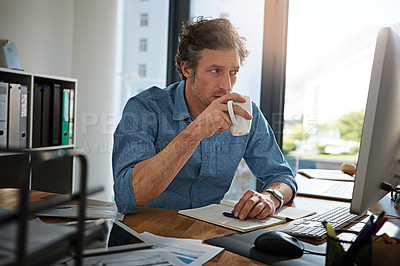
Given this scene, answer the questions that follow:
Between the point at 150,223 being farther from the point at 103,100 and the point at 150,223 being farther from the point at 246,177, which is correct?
the point at 103,100

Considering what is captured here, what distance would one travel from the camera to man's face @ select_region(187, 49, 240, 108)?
1.57m

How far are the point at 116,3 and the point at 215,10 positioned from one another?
857mm

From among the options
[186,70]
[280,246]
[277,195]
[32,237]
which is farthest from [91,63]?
[32,237]

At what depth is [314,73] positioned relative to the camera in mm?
2941

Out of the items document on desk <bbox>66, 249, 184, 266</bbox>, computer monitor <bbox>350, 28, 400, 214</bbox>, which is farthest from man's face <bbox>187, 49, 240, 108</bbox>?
document on desk <bbox>66, 249, 184, 266</bbox>

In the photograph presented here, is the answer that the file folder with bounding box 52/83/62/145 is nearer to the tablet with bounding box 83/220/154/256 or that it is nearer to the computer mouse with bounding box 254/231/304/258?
the tablet with bounding box 83/220/154/256

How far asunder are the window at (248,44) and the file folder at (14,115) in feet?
5.33

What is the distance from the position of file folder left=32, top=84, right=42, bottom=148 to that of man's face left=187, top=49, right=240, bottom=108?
4.42 ft

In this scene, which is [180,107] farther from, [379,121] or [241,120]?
[379,121]

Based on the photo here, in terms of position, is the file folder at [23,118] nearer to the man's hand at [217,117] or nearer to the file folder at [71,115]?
the file folder at [71,115]

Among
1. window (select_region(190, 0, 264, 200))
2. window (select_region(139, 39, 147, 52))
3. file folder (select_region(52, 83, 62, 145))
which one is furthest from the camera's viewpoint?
window (select_region(139, 39, 147, 52))

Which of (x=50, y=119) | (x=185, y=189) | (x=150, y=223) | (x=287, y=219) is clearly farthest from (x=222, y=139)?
(x=50, y=119)

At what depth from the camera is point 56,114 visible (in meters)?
2.62

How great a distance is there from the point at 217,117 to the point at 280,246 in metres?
0.58
